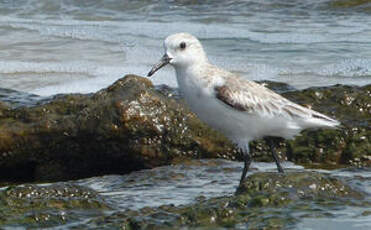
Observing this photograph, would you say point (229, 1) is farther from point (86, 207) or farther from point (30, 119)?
point (86, 207)

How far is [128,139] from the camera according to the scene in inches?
300

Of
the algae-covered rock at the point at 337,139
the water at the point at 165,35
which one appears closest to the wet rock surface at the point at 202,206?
the algae-covered rock at the point at 337,139

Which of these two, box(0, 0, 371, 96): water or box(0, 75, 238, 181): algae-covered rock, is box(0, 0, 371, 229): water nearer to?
box(0, 0, 371, 96): water

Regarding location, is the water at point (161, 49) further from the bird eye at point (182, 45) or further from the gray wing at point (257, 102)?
the bird eye at point (182, 45)

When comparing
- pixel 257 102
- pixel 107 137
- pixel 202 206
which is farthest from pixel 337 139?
pixel 202 206

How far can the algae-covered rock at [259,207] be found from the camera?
5.62 metres

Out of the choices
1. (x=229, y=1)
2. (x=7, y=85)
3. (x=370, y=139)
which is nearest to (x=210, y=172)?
(x=370, y=139)

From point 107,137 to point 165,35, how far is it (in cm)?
824

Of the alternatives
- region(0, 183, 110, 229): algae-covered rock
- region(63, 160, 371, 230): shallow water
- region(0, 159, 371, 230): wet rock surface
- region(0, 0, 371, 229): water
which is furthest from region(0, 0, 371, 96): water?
region(0, 183, 110, 229): algae-covered rock

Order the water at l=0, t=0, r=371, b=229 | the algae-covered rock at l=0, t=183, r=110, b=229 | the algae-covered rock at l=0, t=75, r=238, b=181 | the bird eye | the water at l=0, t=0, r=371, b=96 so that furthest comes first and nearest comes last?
the water at l=0, t=0, r=371, b=96 → the algae-covered rock at l=0, t=75, r=238, b=181 → the water at l=0, t=0, r=371, b=229 → the bird eye → the algae-covered rock at l=0, t=183, r=110, b=229

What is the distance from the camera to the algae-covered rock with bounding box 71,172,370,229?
5.62m

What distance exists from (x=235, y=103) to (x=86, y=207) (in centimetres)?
135

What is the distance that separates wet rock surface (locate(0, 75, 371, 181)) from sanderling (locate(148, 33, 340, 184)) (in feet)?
3.08

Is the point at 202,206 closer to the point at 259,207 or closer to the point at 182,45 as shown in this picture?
Answer: the point at 259,207
